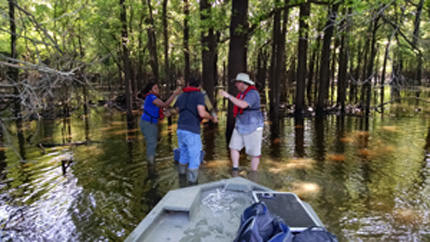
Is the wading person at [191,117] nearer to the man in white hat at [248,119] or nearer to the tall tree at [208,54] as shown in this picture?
the man in white hat at [248,119]

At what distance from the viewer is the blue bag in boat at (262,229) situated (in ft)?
8.67

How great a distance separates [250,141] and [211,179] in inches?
55.8

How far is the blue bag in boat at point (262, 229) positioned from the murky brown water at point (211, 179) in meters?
2.46

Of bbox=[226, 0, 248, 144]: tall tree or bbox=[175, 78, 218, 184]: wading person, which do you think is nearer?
bbox=[175, 78, 218, 184]: wading person

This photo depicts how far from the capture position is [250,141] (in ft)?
21.5

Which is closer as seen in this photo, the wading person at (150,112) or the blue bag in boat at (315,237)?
the blue bag in boat at (315,237)

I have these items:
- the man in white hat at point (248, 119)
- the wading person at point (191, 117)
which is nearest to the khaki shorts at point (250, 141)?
the man in white hat at point (248, 119)

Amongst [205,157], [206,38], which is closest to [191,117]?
[205,157]

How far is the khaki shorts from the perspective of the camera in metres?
6.52

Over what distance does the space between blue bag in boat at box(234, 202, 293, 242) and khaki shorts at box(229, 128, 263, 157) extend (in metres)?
3.61

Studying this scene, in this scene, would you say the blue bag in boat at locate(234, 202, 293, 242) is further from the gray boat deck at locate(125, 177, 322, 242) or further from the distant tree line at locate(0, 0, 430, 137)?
the distant tree line at locate(0, 0, 430, 137)

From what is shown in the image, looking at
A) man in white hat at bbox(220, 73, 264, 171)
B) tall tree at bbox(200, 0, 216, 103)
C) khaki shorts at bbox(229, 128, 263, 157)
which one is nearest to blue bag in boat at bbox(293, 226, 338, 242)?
man in white hat at bbox(220, 73, 264, 171)

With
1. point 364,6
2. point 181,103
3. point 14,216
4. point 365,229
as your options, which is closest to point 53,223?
point 14,216

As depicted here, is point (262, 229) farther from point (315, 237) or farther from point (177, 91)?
point (177, 91)
